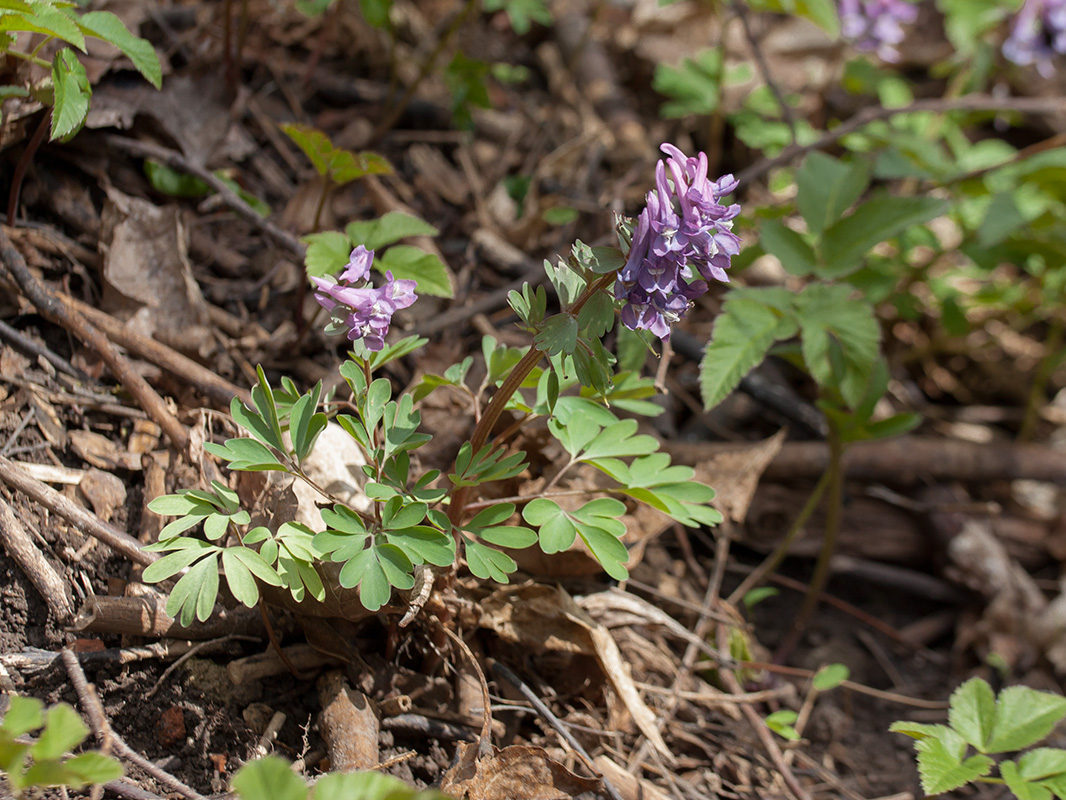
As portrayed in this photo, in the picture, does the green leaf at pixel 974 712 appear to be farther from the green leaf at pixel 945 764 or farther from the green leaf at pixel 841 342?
the green leaf at pixel 841 342

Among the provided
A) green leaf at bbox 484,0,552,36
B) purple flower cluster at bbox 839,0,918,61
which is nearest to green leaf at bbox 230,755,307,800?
green leaf at bbox 484,0,552,36

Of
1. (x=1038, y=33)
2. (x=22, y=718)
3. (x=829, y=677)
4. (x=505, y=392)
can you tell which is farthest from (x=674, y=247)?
(x=1038, y=33)

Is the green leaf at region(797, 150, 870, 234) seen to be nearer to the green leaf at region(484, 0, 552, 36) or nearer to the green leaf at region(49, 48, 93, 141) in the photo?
the green leaf at region(484, 0, 552, 36)

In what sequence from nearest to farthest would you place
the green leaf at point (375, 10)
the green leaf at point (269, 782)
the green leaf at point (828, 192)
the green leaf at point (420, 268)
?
1. the green leaf at point (269, 782)
2. the green leaf at point (420, 268)
3. the green leaf at point (828, 192)
4. the green leaf at point (375, 10)

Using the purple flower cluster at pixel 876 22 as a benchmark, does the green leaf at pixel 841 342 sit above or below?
below

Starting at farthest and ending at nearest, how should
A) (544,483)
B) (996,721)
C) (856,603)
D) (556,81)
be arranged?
(556,81) → (856,603) → (544,483) → (996,721)

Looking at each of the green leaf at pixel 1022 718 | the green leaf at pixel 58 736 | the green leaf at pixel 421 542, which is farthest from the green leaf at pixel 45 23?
the green leaf at pixel 1022 718

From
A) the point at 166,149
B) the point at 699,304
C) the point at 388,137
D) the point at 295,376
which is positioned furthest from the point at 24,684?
the point at 699,304

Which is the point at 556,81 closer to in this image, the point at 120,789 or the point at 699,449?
the point at 699,449
